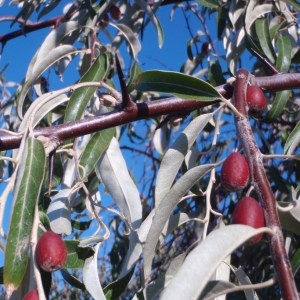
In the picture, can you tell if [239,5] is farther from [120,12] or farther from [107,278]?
[107,278]

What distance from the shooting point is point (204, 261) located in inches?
22.3

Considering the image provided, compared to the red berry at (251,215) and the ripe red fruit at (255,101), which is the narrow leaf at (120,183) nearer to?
the ripe red fruit at (255,101)

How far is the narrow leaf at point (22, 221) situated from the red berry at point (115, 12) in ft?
4.87

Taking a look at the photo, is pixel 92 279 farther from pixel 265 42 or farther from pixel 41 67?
pixel 265 42

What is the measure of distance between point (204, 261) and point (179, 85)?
0.34 meters

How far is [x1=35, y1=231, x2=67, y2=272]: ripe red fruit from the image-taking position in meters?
0.61

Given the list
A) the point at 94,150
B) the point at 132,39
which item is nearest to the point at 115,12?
the point at 132,39

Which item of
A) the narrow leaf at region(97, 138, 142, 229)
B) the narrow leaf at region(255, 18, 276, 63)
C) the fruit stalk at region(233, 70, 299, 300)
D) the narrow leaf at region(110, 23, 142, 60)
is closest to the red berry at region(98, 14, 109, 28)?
the narrow leaf at region(110, 23, 142, 60)

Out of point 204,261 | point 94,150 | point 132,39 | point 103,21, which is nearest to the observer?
point 204,261

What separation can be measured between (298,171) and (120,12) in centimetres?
89

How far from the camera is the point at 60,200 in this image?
1.04m

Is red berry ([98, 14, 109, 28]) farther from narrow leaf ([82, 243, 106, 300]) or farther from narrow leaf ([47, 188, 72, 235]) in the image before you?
narrow leaf ([82, 243, 106, 300])

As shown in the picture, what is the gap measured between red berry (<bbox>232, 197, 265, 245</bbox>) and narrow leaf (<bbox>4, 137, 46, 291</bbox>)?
A: 202 millimetres

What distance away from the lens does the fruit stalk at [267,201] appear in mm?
527
